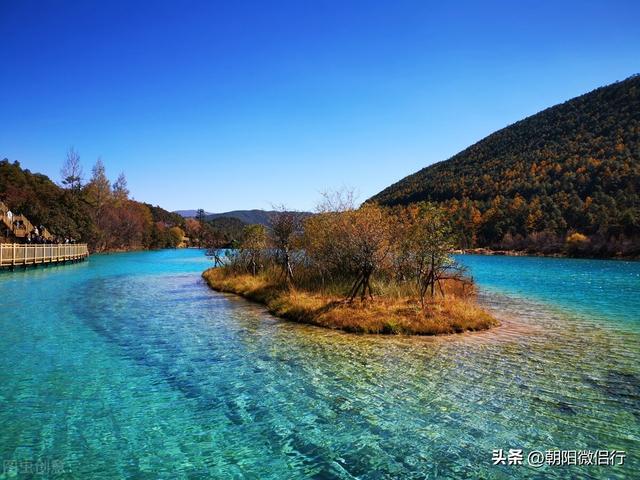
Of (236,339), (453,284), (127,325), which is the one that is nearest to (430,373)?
(236,339)

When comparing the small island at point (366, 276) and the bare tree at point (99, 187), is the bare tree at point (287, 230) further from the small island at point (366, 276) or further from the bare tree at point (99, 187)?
the bare tree at point (99, 187)

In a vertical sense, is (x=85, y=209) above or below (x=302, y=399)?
above

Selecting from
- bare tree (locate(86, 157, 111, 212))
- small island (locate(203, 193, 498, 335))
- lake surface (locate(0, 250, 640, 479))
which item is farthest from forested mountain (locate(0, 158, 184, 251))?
lake surface (locate(0, 250, 640, 479))

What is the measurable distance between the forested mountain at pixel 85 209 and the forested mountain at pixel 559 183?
214 ft

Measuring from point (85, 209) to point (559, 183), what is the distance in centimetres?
8749

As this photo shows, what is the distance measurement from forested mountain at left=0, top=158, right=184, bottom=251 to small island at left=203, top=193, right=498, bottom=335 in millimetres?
53426

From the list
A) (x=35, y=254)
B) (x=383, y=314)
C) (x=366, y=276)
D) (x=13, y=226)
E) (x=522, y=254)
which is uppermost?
(x=13, y=226)

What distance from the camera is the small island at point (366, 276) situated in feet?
49.0

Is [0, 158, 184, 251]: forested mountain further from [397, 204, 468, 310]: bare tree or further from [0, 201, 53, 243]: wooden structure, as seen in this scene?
[397, 204, 468, 310]: bare tree

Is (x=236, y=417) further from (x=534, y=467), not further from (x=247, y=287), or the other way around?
(x=247, y=287)

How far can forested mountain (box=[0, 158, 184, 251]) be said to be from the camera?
66.6 meters

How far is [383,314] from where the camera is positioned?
15.0 metres

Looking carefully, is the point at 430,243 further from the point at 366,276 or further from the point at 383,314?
the point at 383,314

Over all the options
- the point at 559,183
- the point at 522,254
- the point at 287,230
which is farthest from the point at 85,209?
the point at 559,183
